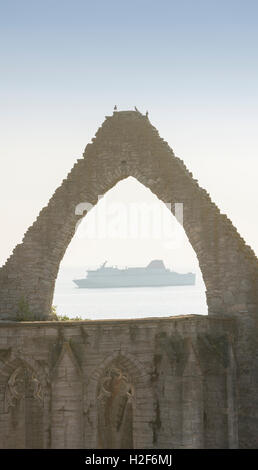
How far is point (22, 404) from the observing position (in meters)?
26.7

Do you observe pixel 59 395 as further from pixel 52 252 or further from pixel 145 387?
pixel 52 252

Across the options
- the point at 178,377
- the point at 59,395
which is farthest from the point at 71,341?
the point at 178,377

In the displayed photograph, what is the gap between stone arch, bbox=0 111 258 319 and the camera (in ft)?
95.8

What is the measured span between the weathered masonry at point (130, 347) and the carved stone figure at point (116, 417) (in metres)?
0.04

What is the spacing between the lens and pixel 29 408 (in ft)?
89.0

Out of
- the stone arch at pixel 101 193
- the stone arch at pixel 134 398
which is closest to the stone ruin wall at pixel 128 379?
the stone arch at pixel 134 398

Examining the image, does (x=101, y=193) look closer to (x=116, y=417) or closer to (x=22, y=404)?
(x=116, y=417)

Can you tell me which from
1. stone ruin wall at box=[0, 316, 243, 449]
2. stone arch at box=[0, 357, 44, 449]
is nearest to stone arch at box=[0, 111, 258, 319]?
stone arch at box=[0, 357, 44, 449]

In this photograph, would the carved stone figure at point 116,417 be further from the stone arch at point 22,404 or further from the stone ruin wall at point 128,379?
the stone arch at point 22,404

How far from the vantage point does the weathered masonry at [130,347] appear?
963 inches

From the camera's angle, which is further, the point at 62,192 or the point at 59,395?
the point at 62,192

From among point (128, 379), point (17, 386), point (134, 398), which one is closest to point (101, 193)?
point (128, 379)
